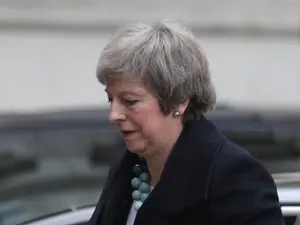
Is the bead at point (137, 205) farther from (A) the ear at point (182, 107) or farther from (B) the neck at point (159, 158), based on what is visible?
(A) the ear at point (182, 107)

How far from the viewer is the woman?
2.45 metres

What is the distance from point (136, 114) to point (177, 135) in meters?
0.16

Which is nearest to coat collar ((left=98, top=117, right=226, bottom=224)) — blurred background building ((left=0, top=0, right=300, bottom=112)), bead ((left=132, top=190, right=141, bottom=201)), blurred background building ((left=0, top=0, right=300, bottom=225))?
bead ((left=132, top=190, right=141, bottom=201))

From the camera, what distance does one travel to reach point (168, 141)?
2559 millimetres

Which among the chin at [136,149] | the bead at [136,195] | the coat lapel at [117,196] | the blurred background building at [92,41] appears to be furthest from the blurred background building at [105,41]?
the chin at [136,149]

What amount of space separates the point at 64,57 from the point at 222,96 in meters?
2.17

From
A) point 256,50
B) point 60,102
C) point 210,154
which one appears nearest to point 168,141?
point 210,154

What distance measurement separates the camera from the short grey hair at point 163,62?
2.47 m

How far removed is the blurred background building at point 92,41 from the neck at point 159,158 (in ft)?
29.3

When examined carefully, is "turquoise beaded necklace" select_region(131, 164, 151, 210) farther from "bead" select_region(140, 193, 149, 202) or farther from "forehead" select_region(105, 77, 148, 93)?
"forehead" select_region(105, 77, 148, 93)

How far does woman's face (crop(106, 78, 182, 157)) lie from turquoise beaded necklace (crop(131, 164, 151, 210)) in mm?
166

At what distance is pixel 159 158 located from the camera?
2.59m

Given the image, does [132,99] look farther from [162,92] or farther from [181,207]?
[181,207]

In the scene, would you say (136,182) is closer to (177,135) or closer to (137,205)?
(137,205)
